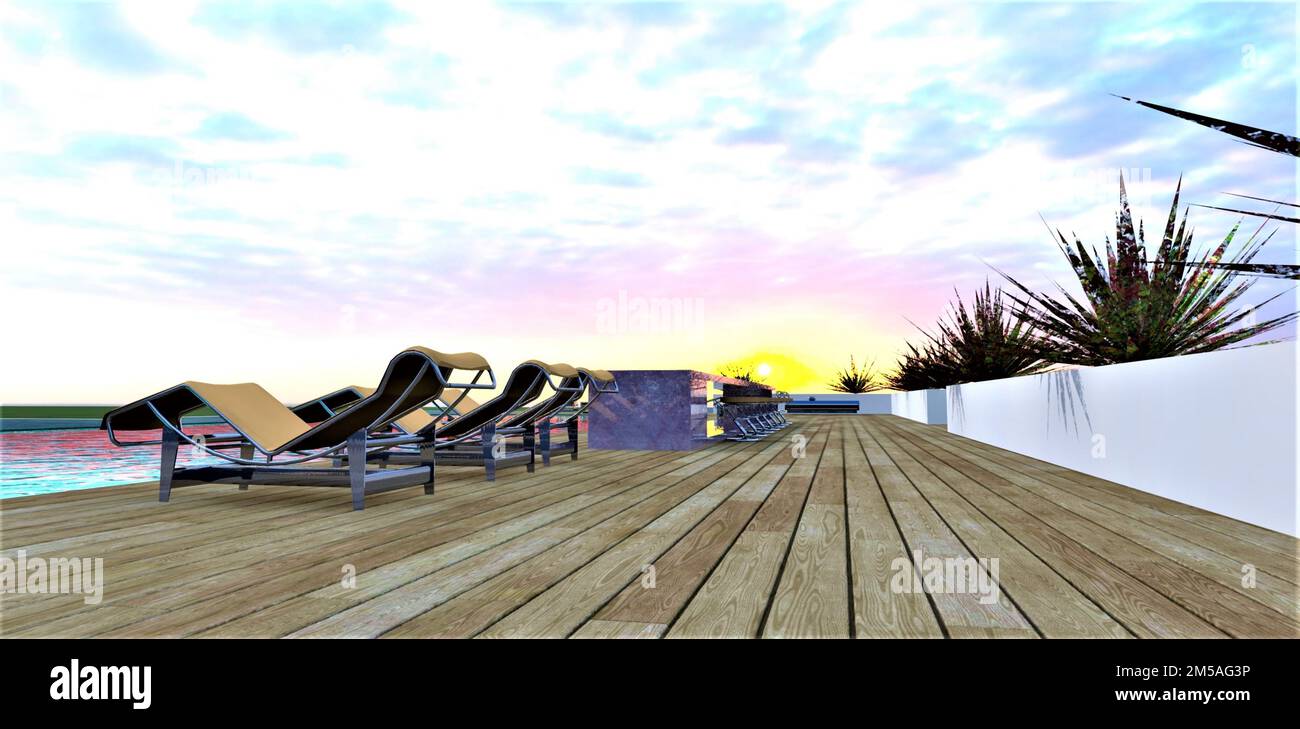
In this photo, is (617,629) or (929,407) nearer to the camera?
(617,629)

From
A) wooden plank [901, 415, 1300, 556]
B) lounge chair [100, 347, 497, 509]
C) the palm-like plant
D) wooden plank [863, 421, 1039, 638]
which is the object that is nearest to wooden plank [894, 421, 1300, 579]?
wooden plank [901, 415, 1300, 556]

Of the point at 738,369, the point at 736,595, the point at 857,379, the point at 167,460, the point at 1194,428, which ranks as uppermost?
the point at 738,369

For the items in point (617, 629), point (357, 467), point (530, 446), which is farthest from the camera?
point (530, 446)

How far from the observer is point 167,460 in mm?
4410

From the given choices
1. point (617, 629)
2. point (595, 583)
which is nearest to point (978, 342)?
point (595, 583)

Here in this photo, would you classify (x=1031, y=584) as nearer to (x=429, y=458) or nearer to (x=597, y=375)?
(x=429, y=458)

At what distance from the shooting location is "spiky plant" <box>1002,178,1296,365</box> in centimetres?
603

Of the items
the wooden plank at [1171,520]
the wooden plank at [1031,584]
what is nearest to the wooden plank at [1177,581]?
the wooden plank at [1171,520]

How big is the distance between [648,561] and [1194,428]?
3845 millimetres

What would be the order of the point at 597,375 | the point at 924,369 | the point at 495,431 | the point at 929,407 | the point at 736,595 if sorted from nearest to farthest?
the point at 736,595
the point at 495,431
the point at 597,375
the point at 929,407
the point at 924,369

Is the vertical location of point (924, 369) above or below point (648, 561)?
above

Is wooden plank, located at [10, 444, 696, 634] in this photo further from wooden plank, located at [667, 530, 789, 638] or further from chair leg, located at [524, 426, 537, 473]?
chair leg, located at [524, 426, 537, 473]

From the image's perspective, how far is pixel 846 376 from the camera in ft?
122
